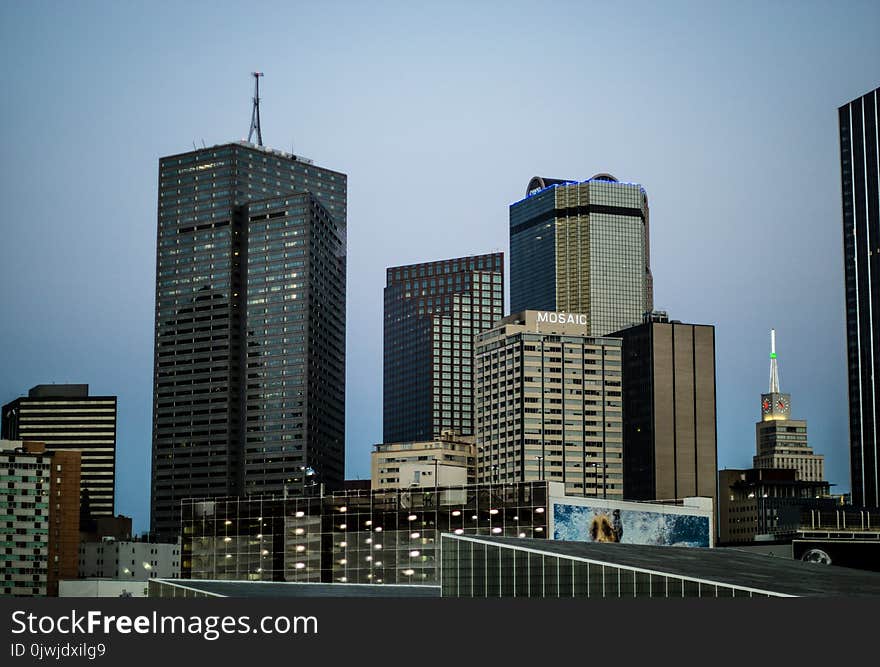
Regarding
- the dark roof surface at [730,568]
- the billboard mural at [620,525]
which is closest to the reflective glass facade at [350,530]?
the billboard mural at [620,525]

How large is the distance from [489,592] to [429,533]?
78380 mm

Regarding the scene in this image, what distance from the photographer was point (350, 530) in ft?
577

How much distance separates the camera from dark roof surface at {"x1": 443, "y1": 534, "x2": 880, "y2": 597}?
8244 cm

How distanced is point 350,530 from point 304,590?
156 feet

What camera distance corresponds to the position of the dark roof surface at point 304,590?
115650mm

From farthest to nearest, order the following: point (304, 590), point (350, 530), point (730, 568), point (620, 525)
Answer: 1. point (620, 525)
2. point (350, 530)
3. point (304, 590)
4. point (730, 568)

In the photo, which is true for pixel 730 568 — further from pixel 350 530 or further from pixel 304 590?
pixel 350 530

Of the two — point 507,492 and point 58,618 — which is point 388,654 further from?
point 507,492

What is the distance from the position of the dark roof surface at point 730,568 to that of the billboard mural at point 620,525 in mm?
54759

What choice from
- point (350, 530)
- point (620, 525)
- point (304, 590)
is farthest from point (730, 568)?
point (350, 530)

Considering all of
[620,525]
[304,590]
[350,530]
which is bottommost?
[304,590]

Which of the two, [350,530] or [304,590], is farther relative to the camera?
[350,530]

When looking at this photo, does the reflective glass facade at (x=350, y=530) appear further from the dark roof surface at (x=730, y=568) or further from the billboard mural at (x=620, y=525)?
the dark roof surface at (x=730, y=568)

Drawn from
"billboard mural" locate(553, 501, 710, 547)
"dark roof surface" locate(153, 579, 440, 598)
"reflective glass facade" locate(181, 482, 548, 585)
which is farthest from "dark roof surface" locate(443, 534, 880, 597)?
"reflective glass facade" locate(181, 482, 548, 585)
